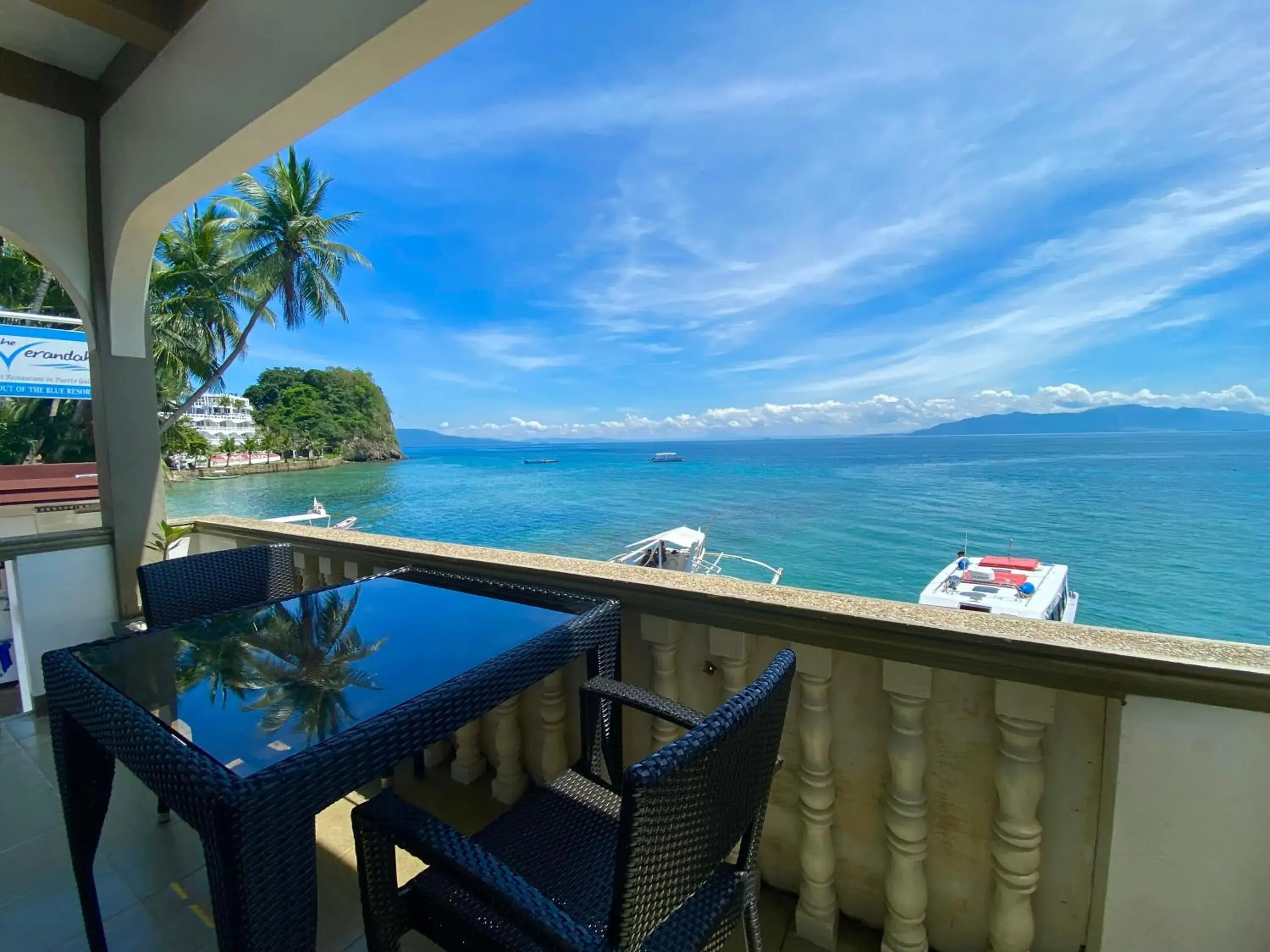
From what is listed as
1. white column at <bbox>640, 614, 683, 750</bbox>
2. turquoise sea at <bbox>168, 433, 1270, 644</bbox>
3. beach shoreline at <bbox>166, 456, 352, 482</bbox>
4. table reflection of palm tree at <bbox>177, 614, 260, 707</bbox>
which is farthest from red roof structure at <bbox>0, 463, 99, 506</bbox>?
beach shoreline at <bbox>166, 456, 352, 482</bbox>

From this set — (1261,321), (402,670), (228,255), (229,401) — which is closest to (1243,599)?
(1261,321)

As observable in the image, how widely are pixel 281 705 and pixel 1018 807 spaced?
135 centimetres

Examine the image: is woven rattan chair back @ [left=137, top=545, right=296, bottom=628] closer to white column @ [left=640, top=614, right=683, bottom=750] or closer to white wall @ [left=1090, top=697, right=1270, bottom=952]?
white column @ [left=640, top=614, right=683, bottom=750]

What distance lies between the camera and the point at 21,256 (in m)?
10.8

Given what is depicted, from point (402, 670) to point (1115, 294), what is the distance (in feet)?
127

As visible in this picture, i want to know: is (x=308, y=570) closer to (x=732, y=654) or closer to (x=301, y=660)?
(x=301, y=660)

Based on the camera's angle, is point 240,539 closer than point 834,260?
Yes

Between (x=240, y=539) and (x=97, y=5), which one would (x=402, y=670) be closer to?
(x=240, y=539)

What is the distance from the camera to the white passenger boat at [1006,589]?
9.12m

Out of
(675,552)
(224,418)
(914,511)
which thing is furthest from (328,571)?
(224,418)

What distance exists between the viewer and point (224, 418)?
31.5m

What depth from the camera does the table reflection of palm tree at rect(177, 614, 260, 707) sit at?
3.31 ft

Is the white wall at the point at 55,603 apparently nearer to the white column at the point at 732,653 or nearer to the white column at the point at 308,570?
the white column at the point at 308,570

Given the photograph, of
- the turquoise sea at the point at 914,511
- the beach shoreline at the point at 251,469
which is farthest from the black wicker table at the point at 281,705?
the beach shoreline at the point at 251,469
